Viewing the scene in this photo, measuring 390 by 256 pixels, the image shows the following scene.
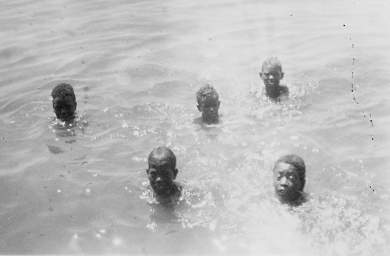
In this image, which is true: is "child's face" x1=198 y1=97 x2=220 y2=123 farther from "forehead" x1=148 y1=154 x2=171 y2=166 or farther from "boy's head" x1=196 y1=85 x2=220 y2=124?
"forehead" x1=148 y1=154 x2=171 y2=166

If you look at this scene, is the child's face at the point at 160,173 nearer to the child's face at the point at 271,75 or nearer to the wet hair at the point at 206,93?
the wet hair at the point at 206,93

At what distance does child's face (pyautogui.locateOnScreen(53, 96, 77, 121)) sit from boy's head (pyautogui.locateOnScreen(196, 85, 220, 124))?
2.67 m

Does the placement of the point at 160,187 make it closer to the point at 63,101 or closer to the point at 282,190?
the point at 282,190

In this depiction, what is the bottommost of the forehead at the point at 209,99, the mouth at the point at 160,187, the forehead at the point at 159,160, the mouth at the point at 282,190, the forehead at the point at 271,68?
the mouth at the point at 282,190

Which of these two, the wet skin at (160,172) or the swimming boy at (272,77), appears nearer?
the wet skin at (160,172)

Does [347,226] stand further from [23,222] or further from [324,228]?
[23,222]

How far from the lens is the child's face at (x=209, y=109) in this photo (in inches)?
430

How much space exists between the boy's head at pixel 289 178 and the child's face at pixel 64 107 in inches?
196

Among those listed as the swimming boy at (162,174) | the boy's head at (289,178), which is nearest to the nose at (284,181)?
the boy's head at (289,178)

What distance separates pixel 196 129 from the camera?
1105 cm

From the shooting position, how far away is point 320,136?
34.2 feet

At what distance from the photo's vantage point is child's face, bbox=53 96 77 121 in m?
11.3

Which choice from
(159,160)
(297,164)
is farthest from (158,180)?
(297,164)

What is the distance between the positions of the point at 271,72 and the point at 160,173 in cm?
430
